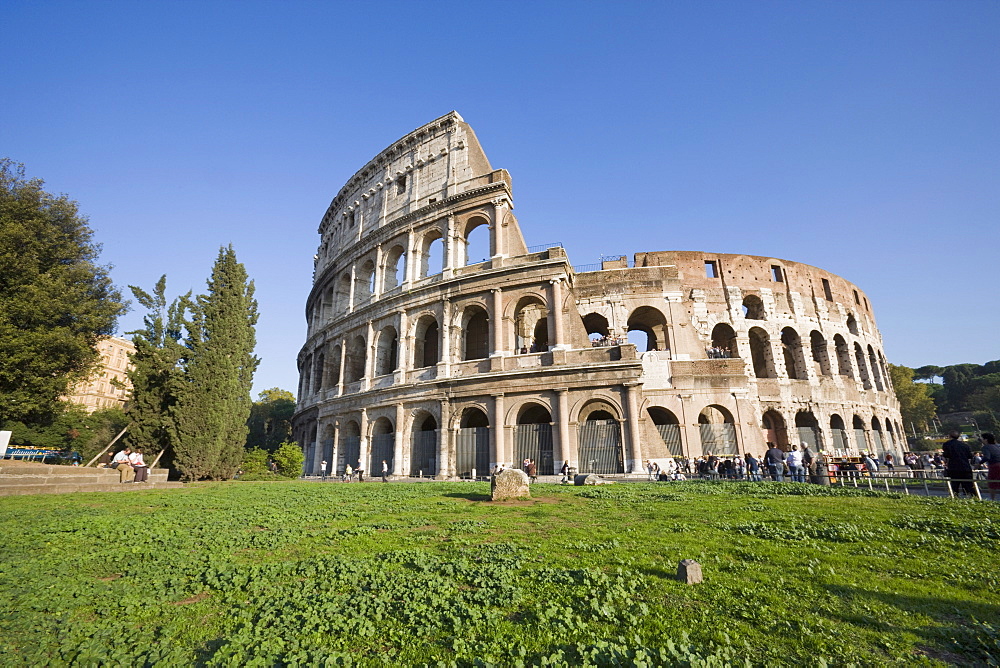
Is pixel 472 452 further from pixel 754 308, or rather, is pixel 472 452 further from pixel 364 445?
pixel 754 308

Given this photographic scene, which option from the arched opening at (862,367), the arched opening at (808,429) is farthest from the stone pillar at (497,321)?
the arched opening at (862,367)

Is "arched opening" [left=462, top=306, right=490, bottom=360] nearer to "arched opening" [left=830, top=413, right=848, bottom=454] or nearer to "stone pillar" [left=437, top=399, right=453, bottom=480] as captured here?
"stone pillar" [left=437, top=399, right=453, bottom=480]

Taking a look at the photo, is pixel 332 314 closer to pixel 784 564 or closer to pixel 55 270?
pixel 55 270

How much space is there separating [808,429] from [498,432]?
2115 cm

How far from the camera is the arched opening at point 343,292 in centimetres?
3178

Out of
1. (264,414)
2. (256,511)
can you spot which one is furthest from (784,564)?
(264,414)

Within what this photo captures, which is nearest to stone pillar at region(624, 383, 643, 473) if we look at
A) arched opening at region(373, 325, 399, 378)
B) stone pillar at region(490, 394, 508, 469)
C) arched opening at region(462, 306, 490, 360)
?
stone pillar at region(490, 394, 508, 469)

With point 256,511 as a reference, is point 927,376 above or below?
above

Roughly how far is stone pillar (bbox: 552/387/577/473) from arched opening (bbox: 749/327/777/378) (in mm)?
16654

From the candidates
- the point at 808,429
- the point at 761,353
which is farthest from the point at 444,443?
the point at 808,429

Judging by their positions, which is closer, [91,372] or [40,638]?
[40,638]

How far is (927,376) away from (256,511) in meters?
118

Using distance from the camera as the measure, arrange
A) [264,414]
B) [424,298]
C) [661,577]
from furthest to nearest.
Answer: [264,414]
[424,298]
[661,577]

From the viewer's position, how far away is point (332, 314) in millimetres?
31750
